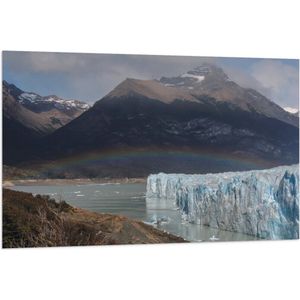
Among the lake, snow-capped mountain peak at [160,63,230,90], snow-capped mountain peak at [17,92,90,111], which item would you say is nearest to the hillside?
the lake

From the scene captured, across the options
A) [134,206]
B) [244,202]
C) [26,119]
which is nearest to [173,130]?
[134,206]

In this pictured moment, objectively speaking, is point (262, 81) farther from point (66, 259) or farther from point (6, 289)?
point (6, 289)

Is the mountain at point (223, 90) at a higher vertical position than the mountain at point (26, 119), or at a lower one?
higher

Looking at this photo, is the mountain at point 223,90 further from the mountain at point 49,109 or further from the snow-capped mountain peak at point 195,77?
the mountain at point 49,109

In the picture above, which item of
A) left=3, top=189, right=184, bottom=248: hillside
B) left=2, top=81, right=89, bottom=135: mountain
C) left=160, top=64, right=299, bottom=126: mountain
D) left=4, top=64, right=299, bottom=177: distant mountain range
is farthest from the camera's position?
left=160, top=64, right=299, bottom=126: mountain

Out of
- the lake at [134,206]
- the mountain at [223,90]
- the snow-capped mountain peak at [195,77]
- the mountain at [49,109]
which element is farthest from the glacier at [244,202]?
the mountain at [49,109]

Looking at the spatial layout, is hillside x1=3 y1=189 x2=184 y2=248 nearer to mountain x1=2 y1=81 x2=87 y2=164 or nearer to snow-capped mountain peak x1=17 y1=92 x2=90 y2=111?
mountain x1=2 y1=81 x2=87 y2=164
